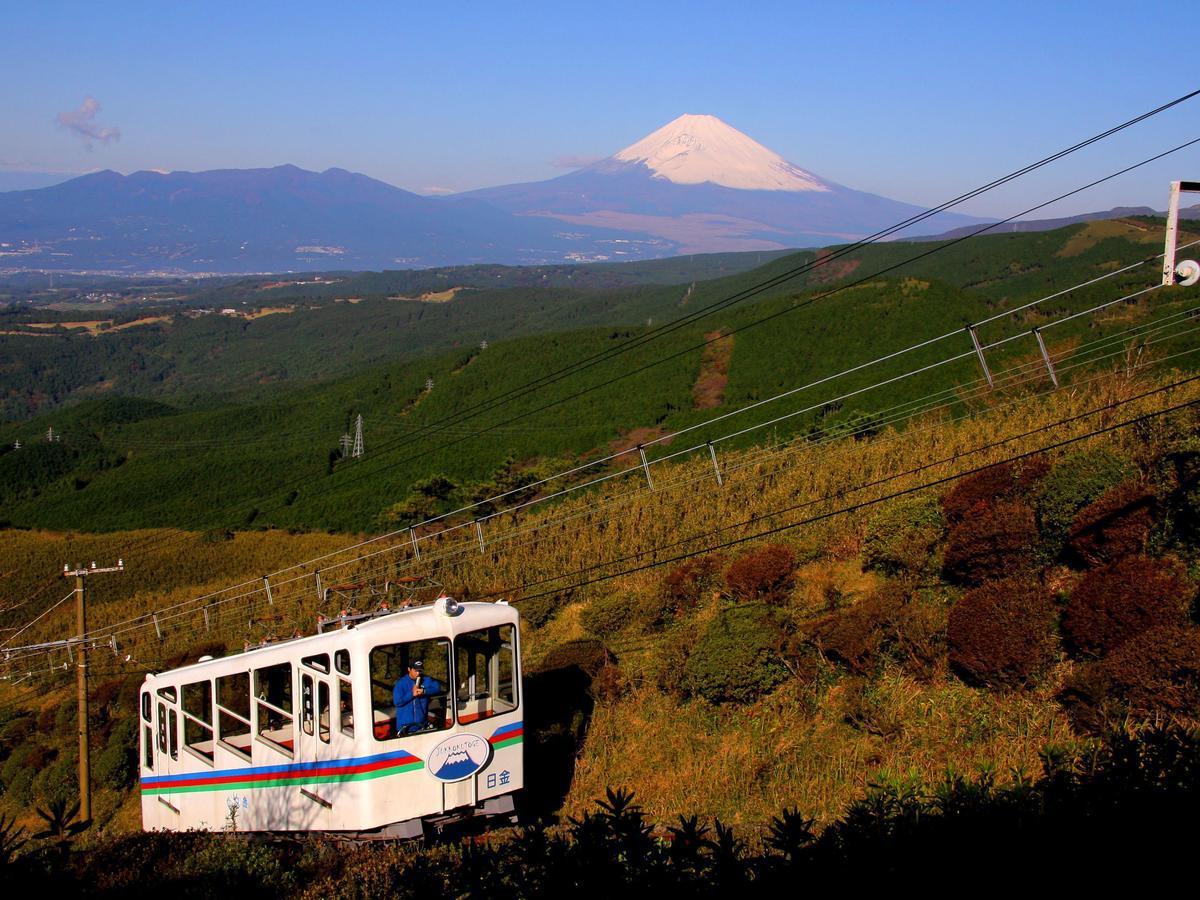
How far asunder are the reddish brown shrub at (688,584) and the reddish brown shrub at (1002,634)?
18.4 feet

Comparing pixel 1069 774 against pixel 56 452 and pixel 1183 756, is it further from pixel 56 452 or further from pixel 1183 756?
pixel 56 452

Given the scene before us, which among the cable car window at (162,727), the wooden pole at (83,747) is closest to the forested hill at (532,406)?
the wooden pole at (83,747)

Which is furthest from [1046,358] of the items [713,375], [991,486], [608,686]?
[713,375]

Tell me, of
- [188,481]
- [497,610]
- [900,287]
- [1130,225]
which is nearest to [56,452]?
[188,481]

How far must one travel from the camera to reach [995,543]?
484 inches

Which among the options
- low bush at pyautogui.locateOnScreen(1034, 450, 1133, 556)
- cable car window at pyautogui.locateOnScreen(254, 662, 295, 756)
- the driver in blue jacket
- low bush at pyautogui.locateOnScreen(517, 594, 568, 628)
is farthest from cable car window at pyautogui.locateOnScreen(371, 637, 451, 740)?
low bush at pyautogui.locateOnScreen(517, 594, 568, 628)

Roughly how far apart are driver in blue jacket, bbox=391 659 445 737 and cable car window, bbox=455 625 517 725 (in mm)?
346

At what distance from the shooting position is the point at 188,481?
7731 centimetres

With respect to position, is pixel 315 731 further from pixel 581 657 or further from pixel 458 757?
pixel 581 657

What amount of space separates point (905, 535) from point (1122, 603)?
4.25m

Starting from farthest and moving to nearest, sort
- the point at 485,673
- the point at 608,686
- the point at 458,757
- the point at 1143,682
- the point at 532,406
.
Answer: the point at 532,406 → the point at 608,686 → the point at 485,673 → the point at 458,757 → the point at 1143,682

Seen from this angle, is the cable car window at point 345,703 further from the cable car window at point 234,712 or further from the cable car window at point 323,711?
the cable car window at point 234,712

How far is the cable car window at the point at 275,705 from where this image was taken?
9828 mm

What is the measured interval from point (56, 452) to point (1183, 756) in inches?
4014
